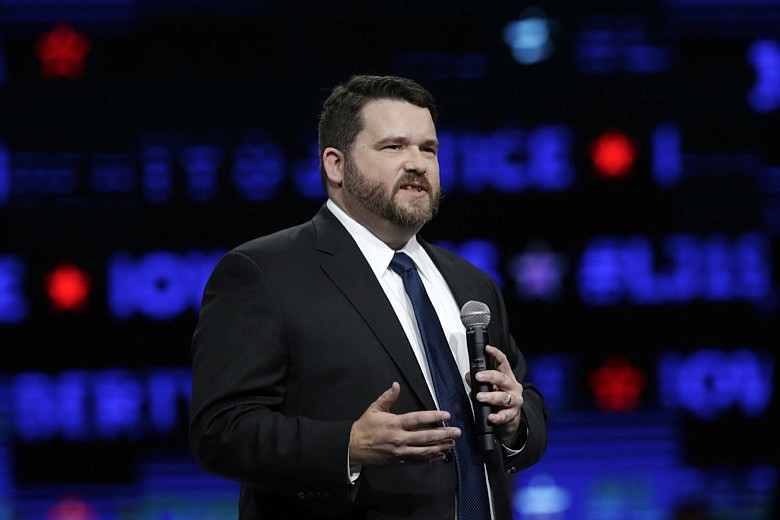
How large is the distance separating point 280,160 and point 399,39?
2.38 ft

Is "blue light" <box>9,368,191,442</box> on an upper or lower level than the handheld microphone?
lower

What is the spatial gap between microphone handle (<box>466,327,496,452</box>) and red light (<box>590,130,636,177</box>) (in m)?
2.92

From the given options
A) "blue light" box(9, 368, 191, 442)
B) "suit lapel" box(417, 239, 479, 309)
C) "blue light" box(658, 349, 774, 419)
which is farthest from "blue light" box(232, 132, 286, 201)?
"suit lapel" box(417, 239, 479, 309)

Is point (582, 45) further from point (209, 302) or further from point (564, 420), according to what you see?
point (209, 302)

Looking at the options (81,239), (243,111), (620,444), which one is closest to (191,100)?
(243,111)

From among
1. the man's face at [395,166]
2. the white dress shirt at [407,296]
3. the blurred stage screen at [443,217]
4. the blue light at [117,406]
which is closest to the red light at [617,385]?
the blurred stage screen at [443,217]

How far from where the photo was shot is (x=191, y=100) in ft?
15.9

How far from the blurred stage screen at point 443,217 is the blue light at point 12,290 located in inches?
0.5

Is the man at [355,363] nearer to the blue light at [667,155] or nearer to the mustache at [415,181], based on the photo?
the mustache at [415,181]

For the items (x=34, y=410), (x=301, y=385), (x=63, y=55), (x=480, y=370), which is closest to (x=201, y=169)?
(x=63, y=55)

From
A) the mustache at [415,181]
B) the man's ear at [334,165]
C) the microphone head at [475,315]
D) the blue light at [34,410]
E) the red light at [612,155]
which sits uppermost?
the man's ear at [334,165]

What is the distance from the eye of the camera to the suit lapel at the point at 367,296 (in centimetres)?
208

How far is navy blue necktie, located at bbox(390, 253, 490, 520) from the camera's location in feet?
6.91

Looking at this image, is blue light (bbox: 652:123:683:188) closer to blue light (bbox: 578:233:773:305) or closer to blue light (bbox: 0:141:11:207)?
blue light (bbox: 578:233:773:305)
